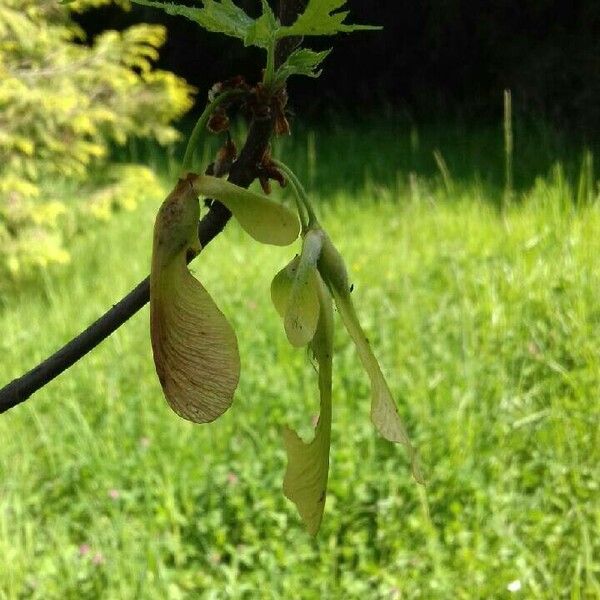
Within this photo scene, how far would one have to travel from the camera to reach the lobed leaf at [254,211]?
0.91 feet

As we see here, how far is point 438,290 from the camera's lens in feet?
8.40

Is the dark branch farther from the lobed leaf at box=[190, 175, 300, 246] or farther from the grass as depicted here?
the grass

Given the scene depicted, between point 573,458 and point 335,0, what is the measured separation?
1644 millimetres

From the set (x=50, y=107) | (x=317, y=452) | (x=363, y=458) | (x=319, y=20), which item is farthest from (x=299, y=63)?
(x=50, y=107)

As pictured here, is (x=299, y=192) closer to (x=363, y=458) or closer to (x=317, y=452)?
(x=317, y=452)

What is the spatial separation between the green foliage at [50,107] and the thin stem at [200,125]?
2.69 meters

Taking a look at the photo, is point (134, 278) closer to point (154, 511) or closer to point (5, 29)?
point (5, 29)

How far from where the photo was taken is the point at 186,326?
289 mm

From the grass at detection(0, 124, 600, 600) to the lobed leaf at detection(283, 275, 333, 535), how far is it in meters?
1.29

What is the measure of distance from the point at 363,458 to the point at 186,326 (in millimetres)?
1625

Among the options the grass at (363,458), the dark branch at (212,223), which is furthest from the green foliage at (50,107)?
the dark branch at (212,223)

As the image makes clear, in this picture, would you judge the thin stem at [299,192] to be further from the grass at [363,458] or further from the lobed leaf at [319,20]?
the grass at [363,458]

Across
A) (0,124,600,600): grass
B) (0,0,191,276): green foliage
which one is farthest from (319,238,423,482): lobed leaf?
(0,0,191,276): green foliage

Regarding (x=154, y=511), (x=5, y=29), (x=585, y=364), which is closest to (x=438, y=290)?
(x=585, y=364)
